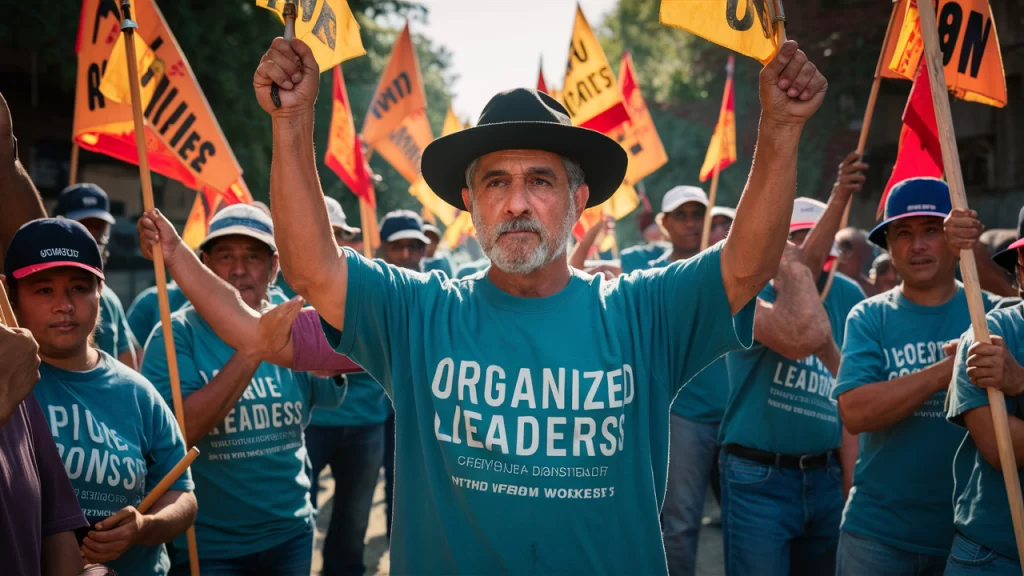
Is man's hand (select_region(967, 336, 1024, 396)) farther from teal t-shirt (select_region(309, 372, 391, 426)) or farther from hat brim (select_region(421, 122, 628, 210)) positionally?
teal t-shirt (select_region(309, 372, 391, 426))

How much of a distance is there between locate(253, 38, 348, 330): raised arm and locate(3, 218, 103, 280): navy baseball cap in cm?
120

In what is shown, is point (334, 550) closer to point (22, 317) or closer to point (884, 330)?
point (22, 317)

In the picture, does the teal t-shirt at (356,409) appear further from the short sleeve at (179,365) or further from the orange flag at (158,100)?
the short sleeve at (179,365)

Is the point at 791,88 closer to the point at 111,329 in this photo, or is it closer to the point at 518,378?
the point at 518,378

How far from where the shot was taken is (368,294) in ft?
8.22

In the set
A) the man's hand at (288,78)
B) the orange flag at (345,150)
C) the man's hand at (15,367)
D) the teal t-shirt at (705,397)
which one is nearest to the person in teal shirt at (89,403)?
the man's hand at (15,367)

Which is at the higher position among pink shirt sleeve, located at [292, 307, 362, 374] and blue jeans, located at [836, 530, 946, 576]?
pink shirt sleeve, located at [292, 307, 362, 374]

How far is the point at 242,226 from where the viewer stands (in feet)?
14.2

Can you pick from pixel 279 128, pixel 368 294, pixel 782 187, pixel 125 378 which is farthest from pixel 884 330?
pixel 125 378

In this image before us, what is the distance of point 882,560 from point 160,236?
321 centimetres

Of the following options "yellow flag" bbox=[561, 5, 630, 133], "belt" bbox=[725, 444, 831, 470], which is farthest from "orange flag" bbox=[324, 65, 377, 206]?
"belt" bbox=[725, 444, 831, 470]

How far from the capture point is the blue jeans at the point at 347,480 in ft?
19.6

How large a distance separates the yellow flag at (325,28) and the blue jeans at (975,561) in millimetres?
2690

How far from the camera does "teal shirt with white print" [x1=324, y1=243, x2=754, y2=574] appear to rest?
7.82 feet
